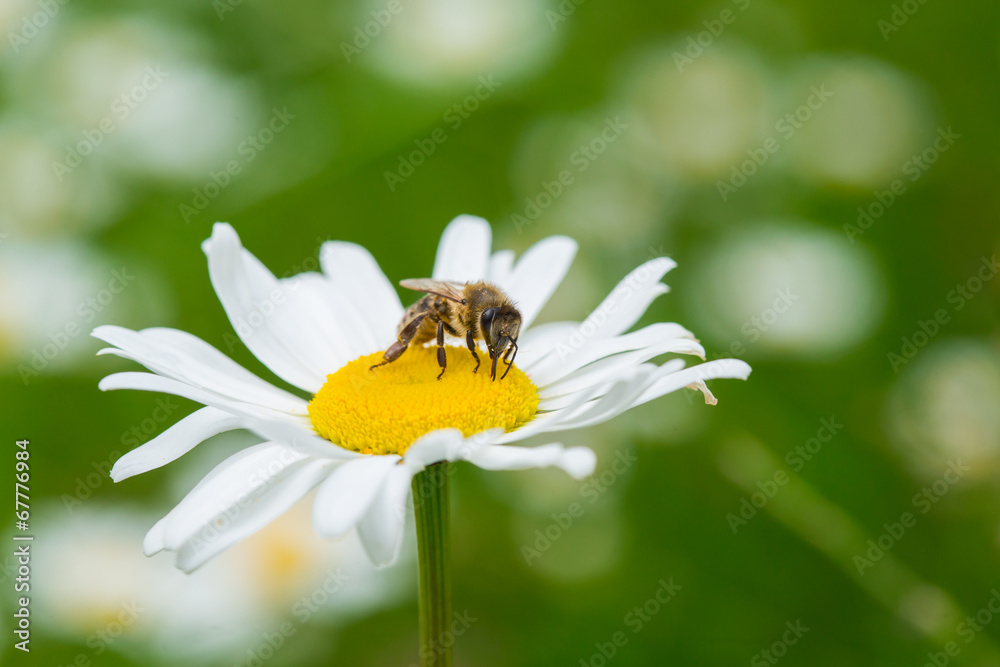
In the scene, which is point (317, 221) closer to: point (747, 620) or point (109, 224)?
point (109, 224)

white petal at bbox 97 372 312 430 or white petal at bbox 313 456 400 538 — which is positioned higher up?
white petal at bbox 313 456 400 538

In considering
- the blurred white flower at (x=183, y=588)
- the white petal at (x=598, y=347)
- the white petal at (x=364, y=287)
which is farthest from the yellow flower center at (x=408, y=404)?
the blurred white flower at (x=183, y=588)

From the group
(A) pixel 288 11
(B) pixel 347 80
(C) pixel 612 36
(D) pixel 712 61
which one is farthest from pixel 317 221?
(D) pixel 712 61

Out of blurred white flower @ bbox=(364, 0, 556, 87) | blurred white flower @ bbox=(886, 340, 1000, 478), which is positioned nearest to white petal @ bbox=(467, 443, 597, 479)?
blurred white flower @ bbox=(886, 340, 1000, 478)

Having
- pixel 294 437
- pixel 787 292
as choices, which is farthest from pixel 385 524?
pixel 787 292

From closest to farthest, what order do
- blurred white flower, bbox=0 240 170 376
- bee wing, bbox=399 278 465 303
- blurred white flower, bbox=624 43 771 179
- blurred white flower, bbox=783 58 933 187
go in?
1. bee wing, bbox=399 278 465 303
2. blurred white flower, bbox=0 240 170 376
3. blurred white flower, bbox=783 58 933 187
4. blurred white flower, bbox=624 43 771 179

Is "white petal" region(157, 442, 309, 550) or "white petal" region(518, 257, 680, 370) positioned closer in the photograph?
"white petal" region(157, 442, 309, 550)

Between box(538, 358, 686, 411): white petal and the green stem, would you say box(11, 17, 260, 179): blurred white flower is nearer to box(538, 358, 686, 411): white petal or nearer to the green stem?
box(538, 358, 686, 411): white petal
